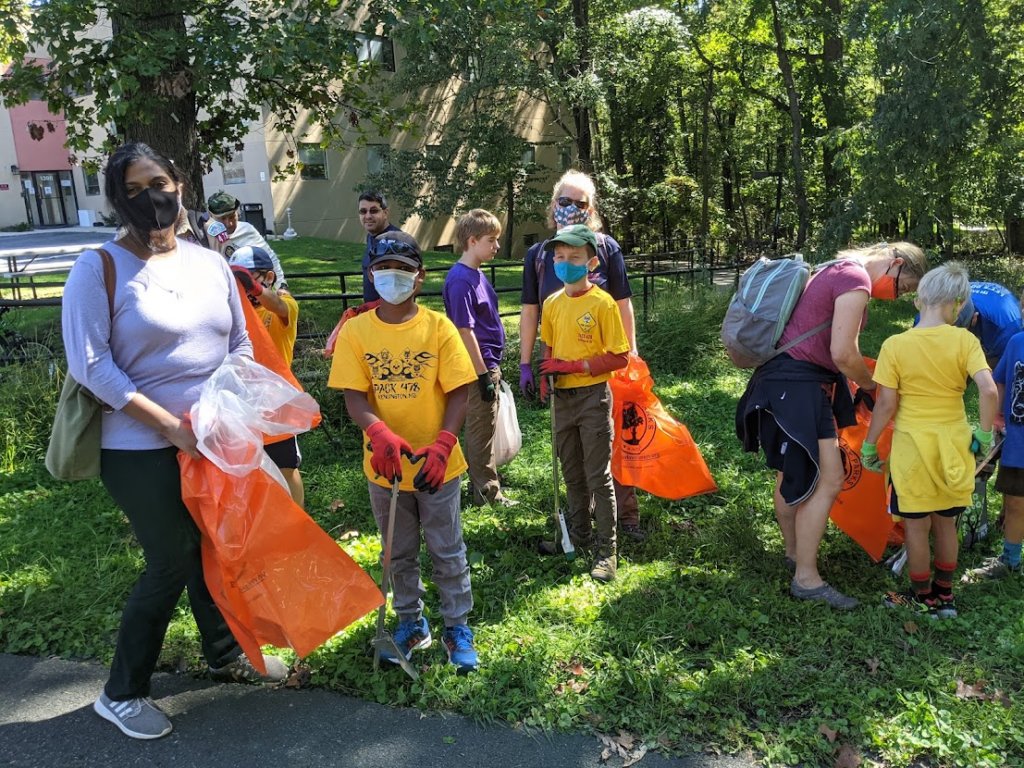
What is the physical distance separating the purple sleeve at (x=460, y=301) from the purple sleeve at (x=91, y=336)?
206cm

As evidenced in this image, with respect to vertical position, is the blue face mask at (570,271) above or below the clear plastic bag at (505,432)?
above

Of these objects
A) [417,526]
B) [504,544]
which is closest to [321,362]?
[504,544]

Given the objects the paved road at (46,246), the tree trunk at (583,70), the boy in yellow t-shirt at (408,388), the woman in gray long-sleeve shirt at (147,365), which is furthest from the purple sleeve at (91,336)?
the tree trunk at (583,70)

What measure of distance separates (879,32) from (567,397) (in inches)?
354

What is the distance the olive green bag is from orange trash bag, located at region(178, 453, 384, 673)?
0.93 feet

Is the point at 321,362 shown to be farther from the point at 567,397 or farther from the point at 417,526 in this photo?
the point at 417,526

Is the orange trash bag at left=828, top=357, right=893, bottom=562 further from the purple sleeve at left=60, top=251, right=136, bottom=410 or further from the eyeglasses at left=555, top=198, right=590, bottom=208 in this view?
the purple sleeve at left=60, top=251, right=136, bottom=410

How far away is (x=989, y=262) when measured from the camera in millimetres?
16328

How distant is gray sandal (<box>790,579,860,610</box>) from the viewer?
360 centimetres

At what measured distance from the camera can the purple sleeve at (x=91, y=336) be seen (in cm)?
246

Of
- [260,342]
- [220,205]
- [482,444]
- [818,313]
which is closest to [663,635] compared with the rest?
[818,313]

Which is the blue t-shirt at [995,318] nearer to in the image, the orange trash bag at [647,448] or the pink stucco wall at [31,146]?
the orange trash bag at [647,448]

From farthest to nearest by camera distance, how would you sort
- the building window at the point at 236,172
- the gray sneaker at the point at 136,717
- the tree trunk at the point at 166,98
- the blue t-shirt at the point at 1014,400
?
the building window at the point at 236,172
the tree trunk at the point at 166,98
the blue t-shirt at the point at 1014,400
the gray sneaker at the point at 136,717

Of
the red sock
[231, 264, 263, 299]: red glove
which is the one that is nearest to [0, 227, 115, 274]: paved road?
[231, 264, 263, 299]: red glove
